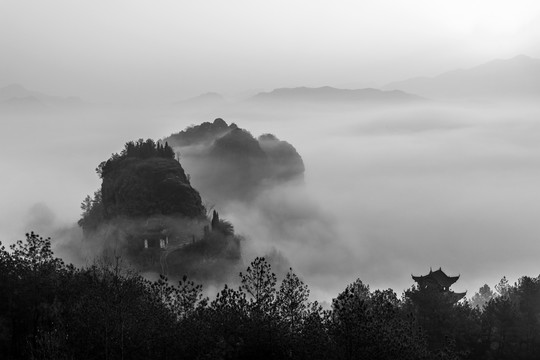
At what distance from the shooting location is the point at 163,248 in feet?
430

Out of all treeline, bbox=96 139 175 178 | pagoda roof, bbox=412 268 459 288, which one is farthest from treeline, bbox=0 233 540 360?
treeline, bbox=96 139 175 178

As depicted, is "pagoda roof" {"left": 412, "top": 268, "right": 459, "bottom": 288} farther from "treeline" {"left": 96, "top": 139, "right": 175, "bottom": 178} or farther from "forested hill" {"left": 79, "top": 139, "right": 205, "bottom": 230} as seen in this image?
"treeline" {"left": 96, "top": 139, "right": 175, "bottom": 178}

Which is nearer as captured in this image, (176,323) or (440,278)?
(176,323)

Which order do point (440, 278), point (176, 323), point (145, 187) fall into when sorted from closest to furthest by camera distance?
point (176, 323), point (440, 278), point (145, 187)

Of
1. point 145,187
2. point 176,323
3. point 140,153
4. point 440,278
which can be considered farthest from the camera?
point 140,153

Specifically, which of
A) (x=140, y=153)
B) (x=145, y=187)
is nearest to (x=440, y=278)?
(x=145, y=187)

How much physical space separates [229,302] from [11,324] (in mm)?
15612

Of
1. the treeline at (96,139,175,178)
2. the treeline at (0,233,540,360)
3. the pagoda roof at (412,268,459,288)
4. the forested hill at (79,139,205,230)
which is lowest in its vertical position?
the treeline at (0,233,540,360)

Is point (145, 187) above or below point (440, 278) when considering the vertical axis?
above

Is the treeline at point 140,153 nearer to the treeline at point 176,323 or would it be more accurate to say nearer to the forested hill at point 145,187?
the forested hill at point 145,187

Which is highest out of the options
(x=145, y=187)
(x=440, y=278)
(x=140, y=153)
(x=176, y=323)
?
(x=140, y=153)

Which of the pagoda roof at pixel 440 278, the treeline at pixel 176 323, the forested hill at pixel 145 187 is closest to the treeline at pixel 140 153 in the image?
the forested hill at pixel 145 187

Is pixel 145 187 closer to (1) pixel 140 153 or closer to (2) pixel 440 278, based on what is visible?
(1) pixel 140 153

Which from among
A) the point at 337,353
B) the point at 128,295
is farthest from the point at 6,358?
the point at 337,353
